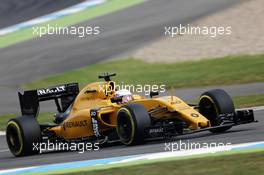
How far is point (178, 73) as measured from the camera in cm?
2550

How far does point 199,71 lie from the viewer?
2525 centimetres

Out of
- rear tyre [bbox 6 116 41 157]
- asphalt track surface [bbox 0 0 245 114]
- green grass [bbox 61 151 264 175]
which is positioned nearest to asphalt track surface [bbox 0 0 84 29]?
asphalt track surface [bbox 0 0 245 114]

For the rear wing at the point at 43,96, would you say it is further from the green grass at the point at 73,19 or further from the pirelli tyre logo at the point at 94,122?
the green grass at the point at 73,19

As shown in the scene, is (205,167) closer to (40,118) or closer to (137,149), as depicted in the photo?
(137,149)

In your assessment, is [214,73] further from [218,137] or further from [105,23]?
[218,137]

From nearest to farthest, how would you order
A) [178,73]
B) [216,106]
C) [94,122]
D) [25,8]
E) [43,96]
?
1. [216,106]
2. [94,122]
3. [43,96]
4. [178,73]
5. [25,8]

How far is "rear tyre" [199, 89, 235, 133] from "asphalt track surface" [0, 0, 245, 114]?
11.7 m

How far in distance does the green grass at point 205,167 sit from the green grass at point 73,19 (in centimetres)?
2078

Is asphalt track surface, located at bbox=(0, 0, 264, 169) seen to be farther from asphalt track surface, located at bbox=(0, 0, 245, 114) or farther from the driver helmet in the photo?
the driver helmet

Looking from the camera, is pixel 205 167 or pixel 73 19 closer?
pixel 205 167

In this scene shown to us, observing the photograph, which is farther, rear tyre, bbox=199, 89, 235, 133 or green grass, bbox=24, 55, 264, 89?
green grass, bbox=24, 55, 264, 89

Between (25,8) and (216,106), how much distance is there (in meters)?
21.0

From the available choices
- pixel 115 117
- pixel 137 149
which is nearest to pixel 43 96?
pixel 115 117

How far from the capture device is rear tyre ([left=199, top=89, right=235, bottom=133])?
1395 centimetres
